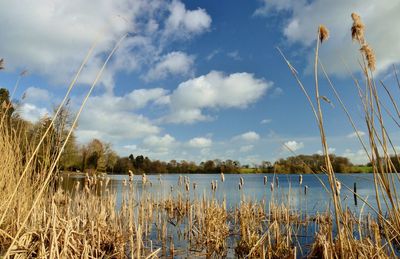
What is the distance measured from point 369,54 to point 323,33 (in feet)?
1.18

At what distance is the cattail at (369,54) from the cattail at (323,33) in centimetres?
30

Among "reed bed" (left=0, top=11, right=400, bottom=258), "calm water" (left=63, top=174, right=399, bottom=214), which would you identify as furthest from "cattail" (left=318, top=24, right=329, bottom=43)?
"calm water" (left=63, top=174, right=399, bottom=214)

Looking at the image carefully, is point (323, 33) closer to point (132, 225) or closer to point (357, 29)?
point (357, 29)

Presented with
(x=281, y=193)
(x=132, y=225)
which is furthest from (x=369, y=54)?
(x=281, y=193)

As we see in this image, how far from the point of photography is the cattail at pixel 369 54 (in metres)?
2.10

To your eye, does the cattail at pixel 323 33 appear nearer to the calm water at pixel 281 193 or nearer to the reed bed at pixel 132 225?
the reed bed at pixel 132 225

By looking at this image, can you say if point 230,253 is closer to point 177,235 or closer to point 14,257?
point 177,235

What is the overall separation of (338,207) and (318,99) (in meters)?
0.79

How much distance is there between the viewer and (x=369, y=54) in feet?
6.91

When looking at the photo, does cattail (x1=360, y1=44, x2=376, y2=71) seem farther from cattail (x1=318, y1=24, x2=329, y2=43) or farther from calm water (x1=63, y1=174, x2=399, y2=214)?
calm water (x1=63, y1=174, x2=399, y2=214)

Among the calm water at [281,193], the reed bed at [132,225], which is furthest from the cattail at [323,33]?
the calm water at [281,193]

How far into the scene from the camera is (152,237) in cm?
920

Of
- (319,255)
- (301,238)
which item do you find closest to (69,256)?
(319,255)

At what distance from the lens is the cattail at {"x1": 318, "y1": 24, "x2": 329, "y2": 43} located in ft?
6.62
